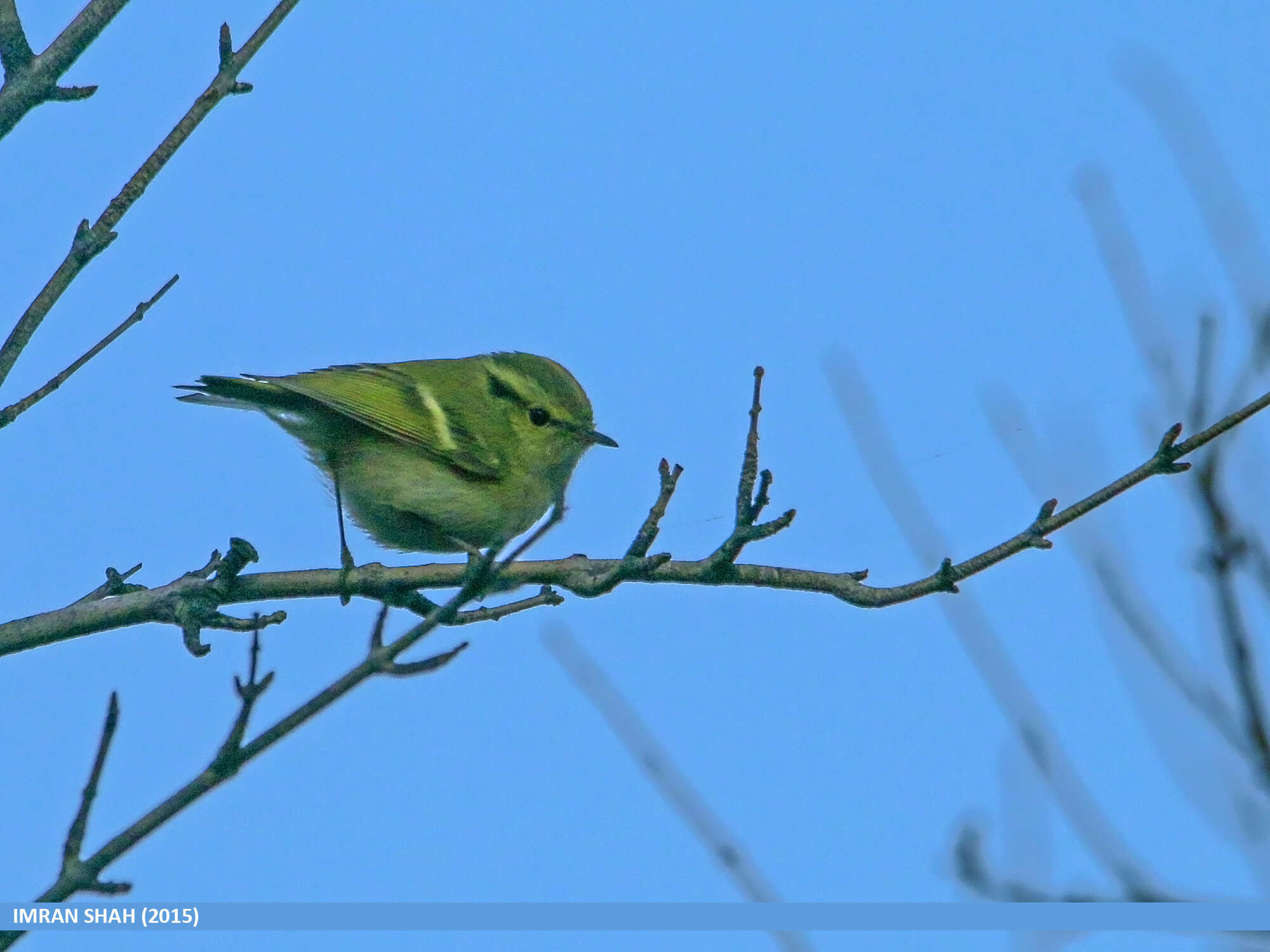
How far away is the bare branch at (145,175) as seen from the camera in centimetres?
314

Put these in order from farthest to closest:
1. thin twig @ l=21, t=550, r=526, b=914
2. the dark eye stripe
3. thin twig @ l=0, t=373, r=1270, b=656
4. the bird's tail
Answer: the dark eye stripe
the bird's tail
thin twig @ l=0, t=373, r=1270, b=656
thin twig @ l=21, t=550, r=526, b=914

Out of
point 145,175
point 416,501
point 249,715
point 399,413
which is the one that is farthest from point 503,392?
point 249,715

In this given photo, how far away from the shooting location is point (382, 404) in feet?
17.1

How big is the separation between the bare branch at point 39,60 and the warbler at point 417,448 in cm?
153

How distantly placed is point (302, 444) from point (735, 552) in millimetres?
2584

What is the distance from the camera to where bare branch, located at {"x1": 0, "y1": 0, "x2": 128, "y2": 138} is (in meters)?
3.21

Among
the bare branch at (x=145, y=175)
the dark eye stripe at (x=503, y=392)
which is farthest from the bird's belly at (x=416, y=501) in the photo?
the bare branch at (x=145, y=175)

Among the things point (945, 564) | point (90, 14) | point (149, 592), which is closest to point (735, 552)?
point (945, 564)

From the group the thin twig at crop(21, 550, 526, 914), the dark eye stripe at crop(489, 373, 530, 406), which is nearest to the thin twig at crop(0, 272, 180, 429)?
the thin twig at crop(21, 550, 526, 914)

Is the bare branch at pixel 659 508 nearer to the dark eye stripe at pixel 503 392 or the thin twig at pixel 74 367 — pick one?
the thin twig at pixel 74 367

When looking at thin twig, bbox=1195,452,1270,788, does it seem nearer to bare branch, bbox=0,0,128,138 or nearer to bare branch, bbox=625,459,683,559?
bare branch, bbox=625,459,683,559

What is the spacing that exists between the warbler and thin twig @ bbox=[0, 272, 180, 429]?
1.19 m

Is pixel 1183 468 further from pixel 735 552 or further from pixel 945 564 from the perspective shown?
pixel 735 552

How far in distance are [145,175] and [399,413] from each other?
211cm
